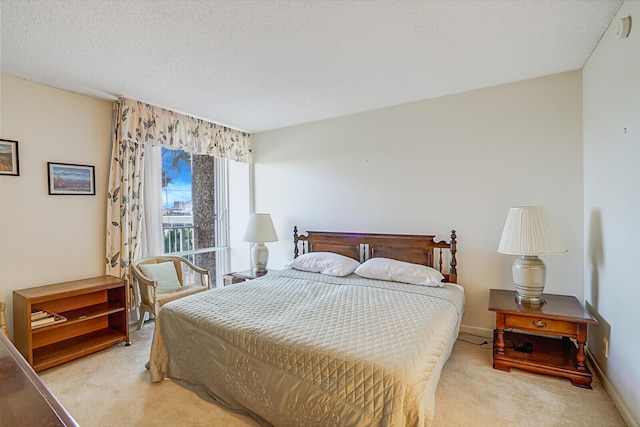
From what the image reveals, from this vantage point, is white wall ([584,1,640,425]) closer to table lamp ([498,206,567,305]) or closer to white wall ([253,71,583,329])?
white wall ([253,71,583,329])

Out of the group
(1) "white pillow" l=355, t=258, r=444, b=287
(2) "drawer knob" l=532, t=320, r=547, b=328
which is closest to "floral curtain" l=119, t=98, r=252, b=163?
(1) "white pillow" l=355, t=258, r=444, b=287

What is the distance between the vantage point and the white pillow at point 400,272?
2.79 metres

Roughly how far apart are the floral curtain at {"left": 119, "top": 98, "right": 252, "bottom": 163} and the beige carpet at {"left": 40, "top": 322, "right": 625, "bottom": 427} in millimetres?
2230

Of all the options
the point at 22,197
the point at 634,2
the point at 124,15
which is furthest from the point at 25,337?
the point at 634,2

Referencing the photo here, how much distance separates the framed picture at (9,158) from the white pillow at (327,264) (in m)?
2.65

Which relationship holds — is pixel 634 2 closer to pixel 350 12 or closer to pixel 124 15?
pixel 350 12

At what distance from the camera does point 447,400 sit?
2.00 m

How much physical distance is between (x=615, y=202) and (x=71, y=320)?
4.18m

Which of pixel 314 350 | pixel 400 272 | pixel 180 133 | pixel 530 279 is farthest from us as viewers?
pixel 180 133

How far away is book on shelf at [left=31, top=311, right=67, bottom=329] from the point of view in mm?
2395

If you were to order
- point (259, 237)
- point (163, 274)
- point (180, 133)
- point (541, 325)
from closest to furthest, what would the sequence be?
point (541, 325) → point (163, 274) → point (180, 133) → point (259, 237)

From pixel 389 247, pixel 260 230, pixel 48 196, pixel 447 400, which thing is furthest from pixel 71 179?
pixel 447 400

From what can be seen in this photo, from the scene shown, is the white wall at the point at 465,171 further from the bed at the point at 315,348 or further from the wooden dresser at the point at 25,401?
the wooden dresser at the point at 25,401

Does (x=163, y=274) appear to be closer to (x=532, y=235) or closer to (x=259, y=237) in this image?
(x=259, y=237)
